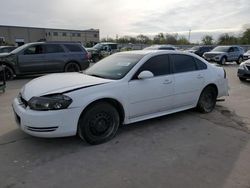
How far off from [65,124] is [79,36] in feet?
247

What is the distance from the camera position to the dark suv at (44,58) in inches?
458

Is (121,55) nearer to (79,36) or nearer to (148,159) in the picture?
(148,159)

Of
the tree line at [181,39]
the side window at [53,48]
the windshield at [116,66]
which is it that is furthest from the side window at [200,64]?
the tree line at [181,39]

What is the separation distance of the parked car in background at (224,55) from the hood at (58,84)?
19.2m

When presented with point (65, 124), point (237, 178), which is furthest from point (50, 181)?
point (237, 178)

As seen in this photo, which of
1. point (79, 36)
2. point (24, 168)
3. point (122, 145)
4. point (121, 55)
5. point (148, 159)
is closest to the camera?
point (24, 168)

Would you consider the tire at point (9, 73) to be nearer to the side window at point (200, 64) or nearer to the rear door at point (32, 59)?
the rear door at point (32, 59)

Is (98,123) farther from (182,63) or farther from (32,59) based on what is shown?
(32,59)

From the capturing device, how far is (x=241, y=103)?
7.36m

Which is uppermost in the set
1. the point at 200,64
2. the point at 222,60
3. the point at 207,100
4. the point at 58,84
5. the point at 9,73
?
the point at 200,64

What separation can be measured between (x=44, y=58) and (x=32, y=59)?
0.56m

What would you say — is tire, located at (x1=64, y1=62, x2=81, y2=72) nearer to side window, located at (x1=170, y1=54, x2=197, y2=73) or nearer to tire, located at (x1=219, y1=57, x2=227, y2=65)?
side window, located at (x1=170, y1=54, x2=197, y2=73)

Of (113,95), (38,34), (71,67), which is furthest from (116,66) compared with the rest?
(38,34)

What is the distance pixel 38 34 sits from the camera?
6881cm
